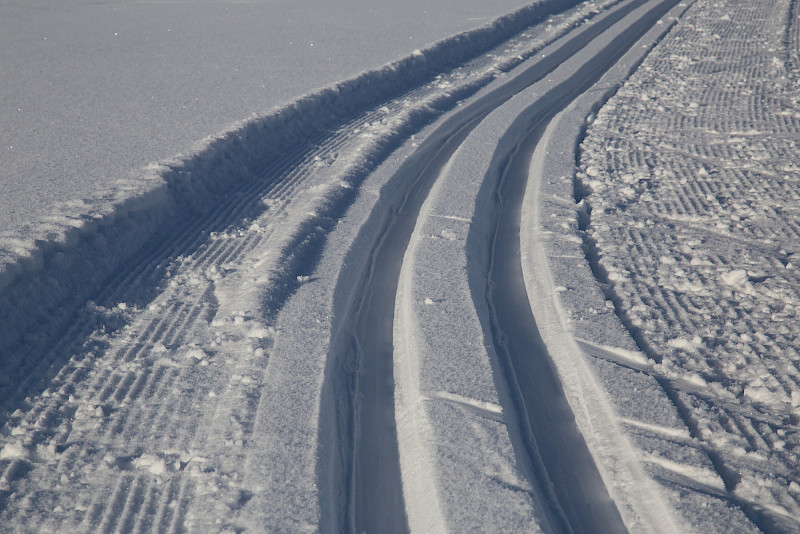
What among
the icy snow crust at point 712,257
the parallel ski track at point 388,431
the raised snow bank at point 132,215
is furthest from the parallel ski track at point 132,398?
the icy snow crust at point 712,257

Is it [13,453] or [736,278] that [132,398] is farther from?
[736,278]

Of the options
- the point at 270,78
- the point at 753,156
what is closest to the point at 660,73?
the point at 753,156

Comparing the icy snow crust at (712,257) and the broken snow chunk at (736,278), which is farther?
the broken snow chunk at (736,278)

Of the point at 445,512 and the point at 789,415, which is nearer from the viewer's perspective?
the point at 445,512

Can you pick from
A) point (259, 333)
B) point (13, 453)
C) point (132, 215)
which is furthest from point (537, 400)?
point (132, 215)

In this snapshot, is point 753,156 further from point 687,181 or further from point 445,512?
point 445,512

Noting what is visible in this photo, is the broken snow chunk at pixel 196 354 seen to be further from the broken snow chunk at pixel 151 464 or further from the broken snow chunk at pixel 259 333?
the broken snow chunk at pixel 151 464
